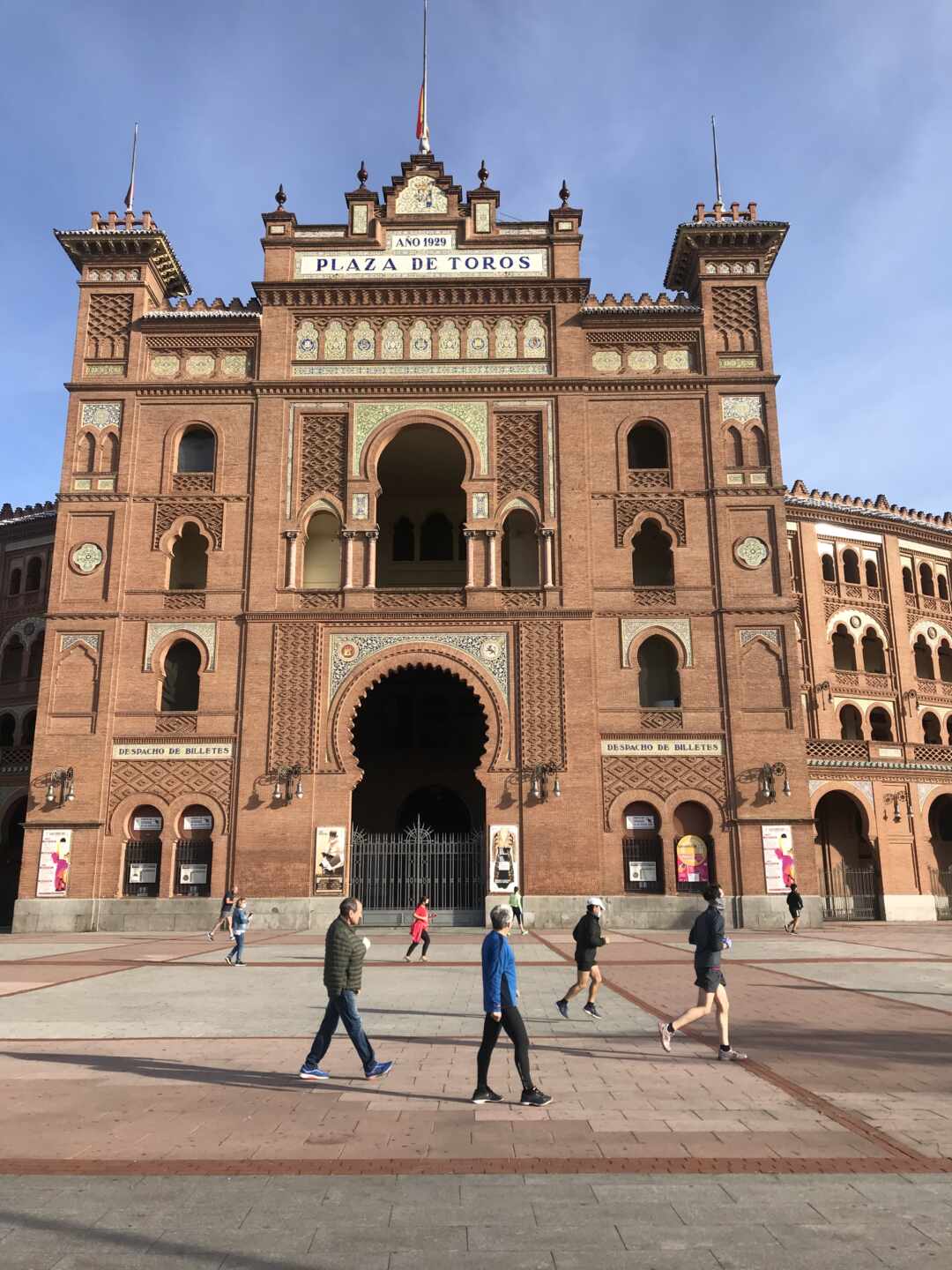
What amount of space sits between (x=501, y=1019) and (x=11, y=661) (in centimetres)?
→ 3321

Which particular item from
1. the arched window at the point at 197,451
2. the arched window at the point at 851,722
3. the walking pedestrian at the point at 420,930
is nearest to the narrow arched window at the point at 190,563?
the arched window at the point at 197,451

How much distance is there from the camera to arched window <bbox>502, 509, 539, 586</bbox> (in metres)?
30.0

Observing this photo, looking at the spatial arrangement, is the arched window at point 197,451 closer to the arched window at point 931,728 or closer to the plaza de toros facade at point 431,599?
the plaza de toros facade at point 431,599

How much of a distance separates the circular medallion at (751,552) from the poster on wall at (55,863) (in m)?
19.7

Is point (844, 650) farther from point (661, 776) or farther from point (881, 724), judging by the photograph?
point (661, 776)

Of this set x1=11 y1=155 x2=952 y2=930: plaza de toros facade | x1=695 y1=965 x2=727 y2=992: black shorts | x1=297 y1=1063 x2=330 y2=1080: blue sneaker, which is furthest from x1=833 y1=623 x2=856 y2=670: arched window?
x1=297 y1=1063 x2=330 y2=1080: blue sneaker

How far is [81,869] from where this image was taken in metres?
26.0

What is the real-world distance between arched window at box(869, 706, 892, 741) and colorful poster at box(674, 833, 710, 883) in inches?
494

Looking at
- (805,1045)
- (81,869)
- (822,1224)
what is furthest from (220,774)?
(822,1224)

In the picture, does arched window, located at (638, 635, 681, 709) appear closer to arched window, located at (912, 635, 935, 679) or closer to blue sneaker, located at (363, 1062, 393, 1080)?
arched window, located at (912, 635, 935, 679)

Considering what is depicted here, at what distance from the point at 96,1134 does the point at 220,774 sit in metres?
20.4

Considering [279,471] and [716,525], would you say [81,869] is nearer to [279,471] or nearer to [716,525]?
[279,471]

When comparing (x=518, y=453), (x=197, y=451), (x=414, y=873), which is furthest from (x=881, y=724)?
(x=197, y=451)

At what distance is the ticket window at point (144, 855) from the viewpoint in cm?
2631
